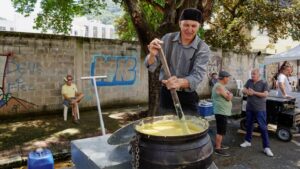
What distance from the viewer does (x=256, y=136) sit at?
7832mm

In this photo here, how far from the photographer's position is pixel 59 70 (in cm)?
967

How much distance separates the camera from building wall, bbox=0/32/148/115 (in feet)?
28.5

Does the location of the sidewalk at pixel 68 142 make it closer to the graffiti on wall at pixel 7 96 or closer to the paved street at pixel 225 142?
the paved street at pixel 225 142

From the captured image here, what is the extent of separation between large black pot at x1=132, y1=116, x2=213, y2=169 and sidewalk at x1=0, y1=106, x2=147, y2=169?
387cm

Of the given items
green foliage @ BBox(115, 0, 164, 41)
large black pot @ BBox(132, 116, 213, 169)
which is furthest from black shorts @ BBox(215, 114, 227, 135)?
large black pot @ BBox(132, 116, 213, 169)

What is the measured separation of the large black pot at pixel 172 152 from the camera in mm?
2137

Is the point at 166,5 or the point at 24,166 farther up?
the point at 166,5

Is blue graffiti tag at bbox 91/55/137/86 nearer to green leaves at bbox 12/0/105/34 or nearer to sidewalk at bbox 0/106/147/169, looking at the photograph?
sidewalk at bbox 0/106/147/169

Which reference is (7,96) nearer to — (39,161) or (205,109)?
(39,161)

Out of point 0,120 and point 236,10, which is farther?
point 236,10

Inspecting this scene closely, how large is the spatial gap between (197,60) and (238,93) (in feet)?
42.4

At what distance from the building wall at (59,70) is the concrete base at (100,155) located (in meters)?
6.46

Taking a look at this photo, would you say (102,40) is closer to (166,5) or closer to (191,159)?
(166,5)

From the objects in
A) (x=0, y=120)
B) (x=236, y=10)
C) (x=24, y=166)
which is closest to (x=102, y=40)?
(x=0, y=120)
